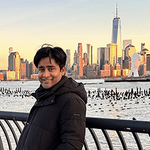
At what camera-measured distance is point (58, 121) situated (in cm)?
225

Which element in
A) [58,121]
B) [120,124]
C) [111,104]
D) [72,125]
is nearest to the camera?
[72,125]

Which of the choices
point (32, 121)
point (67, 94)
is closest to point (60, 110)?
point (67, 94)

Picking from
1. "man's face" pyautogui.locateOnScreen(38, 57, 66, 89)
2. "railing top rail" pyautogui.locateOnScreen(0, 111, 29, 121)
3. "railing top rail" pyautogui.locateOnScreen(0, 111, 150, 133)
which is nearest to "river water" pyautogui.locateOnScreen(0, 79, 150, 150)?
"railing top rail" pyautogui.locateOnScreen(0, 111, 29, 121)

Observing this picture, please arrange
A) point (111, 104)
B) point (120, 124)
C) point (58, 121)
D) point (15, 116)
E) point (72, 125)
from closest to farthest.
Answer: point (72, 125) → point (58, 121) → point (120, 124) → point (15, 116) → point (111, 104)

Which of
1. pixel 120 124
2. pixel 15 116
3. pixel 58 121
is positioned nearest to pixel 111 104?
pixel 15 116

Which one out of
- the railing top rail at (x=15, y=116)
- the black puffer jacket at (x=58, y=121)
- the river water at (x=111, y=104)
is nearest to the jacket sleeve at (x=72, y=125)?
the black puffer jacket at (x=58, y=121)

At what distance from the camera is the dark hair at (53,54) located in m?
2.47

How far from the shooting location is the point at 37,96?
8.33 feet

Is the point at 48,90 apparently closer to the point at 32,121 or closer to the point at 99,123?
the point at 32,121

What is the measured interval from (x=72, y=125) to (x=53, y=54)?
710 mm

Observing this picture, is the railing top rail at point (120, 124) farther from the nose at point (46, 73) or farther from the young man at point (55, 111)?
the nose at point (46, 73)

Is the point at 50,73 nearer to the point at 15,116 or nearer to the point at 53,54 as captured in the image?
the point at 53,54

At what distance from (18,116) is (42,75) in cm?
90

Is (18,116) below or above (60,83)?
below
